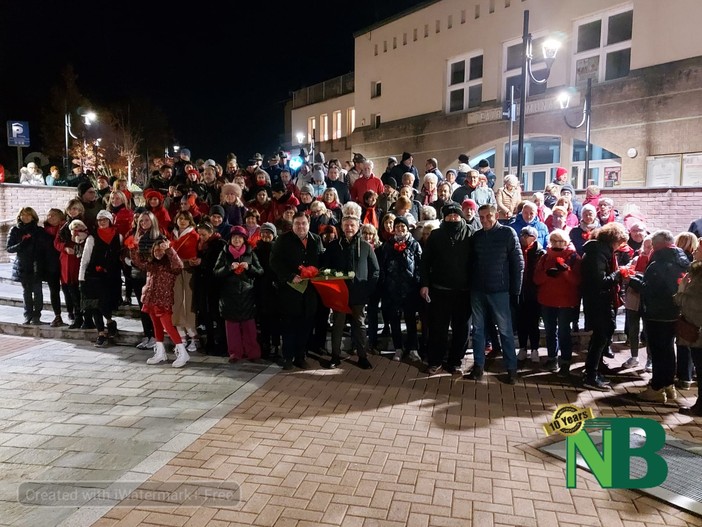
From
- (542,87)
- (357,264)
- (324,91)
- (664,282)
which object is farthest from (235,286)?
(324,91)

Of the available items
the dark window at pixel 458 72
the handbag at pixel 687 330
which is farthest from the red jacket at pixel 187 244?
the dark window at pixel 458 72

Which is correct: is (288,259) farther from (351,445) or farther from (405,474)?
(405,474)

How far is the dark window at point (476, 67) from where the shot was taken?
72.1 ft

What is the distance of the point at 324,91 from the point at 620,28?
20608 millimetres

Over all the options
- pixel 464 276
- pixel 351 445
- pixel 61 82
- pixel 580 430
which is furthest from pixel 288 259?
pixel 61 82

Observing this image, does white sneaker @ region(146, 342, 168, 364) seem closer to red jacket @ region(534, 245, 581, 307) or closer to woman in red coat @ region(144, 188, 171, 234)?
woman in red coat @ region(144, 188, 171, 234)

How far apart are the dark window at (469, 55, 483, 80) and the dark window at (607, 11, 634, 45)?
5463 millimetres

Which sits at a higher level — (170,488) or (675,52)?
(675,52)

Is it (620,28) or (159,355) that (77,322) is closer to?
(159,355)

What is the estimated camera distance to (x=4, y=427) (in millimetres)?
5262

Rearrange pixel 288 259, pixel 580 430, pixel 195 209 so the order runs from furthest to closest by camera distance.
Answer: pixel 195 209
pixel 288 259
pixel 580 430

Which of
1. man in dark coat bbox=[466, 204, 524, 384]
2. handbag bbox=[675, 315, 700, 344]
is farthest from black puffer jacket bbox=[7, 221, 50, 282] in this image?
handbag bbox=[675, 315, 700, 344]

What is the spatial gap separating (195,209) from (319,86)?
27789mm

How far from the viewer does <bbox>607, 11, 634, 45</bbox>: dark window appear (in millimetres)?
16875
